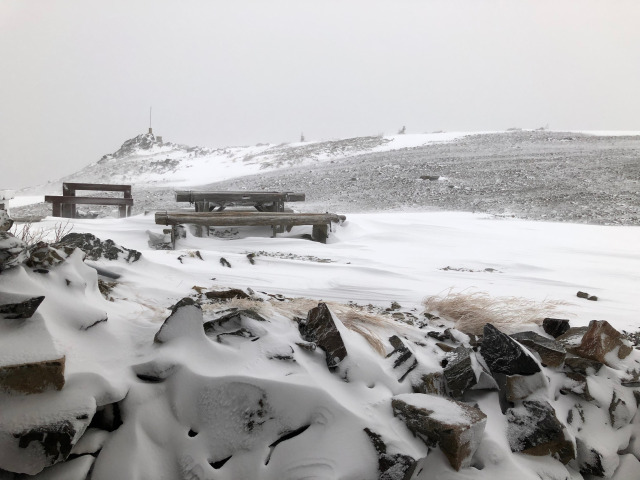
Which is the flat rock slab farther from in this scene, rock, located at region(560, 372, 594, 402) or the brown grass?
rock, located at region(560, 372, 594, 402)

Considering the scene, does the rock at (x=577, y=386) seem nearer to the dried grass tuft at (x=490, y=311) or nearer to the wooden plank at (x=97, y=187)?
the dried grass tuft at (x=490, y=311)

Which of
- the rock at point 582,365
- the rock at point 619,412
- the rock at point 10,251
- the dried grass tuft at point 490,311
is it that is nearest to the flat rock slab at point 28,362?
the rock at point 10,251

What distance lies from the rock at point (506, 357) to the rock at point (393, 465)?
934mm

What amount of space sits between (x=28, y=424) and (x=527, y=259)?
5283 mm

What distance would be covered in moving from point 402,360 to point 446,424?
0.53 metres

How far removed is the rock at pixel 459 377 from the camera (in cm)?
235

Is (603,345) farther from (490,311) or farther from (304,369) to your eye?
(304,369)

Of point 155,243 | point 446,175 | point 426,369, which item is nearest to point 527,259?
point 426,369

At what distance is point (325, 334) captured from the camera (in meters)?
2.32

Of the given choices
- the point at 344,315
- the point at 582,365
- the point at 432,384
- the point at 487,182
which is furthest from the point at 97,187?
the point at 487,182

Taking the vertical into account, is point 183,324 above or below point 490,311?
above

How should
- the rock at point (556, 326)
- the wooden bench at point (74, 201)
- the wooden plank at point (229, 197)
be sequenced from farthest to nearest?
the wooden bench at point (74, 201)
the wooden plank at point (229, 197)
the rock at point (556, 326)

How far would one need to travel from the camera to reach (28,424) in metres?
1.56

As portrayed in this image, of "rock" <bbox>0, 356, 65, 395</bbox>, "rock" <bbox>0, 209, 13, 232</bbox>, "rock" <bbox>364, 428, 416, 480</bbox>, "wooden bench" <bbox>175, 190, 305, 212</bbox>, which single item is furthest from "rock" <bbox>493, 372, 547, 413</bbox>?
"wooden bench" <bbox>175, 190, 305, 212</bbox>
